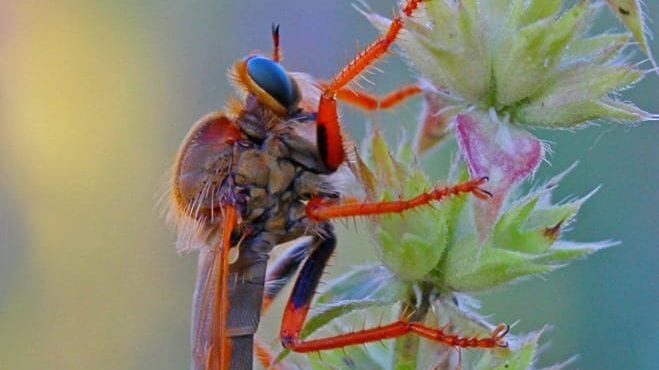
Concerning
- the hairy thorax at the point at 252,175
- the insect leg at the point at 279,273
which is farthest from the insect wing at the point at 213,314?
the insect leg at the point at 279,273

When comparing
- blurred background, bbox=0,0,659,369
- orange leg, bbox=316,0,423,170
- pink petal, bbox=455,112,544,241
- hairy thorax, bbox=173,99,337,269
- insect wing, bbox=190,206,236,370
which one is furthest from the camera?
blurred background, bbox=0,0,659,369

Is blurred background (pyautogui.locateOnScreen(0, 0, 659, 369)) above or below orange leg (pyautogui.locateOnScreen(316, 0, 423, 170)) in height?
below

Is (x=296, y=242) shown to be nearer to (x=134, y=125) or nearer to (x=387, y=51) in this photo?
(x=387, y=51)

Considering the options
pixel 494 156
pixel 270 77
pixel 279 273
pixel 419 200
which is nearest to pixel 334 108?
pixel 270 77

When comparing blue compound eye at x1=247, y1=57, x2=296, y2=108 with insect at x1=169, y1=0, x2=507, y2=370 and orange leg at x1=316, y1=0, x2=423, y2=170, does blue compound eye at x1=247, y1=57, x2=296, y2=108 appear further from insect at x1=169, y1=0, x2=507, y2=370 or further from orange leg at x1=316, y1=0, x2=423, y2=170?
orange leg at x1=316, y1=0, x2=423, y2=170

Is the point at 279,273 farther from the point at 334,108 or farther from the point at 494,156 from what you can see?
the point at 494,156

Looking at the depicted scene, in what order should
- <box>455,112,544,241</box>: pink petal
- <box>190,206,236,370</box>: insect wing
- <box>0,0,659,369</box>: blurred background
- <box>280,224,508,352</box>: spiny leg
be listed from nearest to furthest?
<box>455,112,544,241</box>: pink petal < <box>280,224,508,352</box>: spiny leg < <box>190,206,236,370</box>: insect wing < <box>0,0,659,369</box>: blurred background

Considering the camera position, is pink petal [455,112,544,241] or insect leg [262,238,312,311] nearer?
pink petal [455,112,544,241]

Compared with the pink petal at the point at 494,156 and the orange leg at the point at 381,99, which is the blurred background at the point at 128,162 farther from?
the pink petal at the point at 494,156

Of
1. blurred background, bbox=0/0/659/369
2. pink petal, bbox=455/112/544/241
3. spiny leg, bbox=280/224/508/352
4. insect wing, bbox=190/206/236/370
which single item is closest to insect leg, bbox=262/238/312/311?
spiny leg, bbox=280/224/508/352
